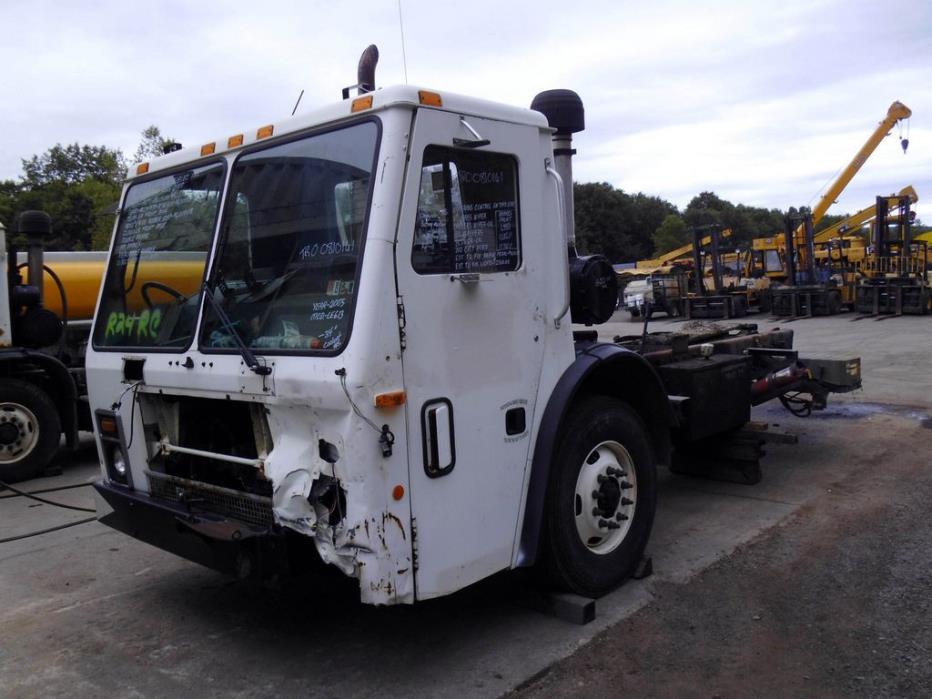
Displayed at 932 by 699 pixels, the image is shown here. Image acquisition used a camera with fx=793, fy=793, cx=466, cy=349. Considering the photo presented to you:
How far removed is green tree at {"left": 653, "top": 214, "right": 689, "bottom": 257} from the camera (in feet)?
200

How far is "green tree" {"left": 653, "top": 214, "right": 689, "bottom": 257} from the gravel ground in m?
57.4

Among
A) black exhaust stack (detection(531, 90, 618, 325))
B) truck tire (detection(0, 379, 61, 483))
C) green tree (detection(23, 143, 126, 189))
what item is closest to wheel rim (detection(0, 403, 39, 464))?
truck tire (detection(0, 379, 61, 483))

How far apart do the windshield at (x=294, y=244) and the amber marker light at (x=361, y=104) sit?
2.5 inches

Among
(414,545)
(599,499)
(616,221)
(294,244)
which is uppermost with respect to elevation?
(616,221)

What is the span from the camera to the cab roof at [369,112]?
10.6ft

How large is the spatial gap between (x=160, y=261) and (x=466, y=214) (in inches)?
70.1

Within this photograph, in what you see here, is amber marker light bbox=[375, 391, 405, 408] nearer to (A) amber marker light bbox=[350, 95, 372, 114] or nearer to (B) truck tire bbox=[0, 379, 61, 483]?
(A) amber marker light bbox=[350, 95, 372, 114]

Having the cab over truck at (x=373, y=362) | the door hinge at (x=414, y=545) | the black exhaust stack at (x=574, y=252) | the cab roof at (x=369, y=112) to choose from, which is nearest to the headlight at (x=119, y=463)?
the cab over truck at (x=373, y=362)

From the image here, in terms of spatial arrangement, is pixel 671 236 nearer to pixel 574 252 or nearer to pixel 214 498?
pixel 574 252

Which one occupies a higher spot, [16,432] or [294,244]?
[294,244]

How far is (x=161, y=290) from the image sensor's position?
407 centimetres

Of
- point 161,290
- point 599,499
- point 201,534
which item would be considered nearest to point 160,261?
point 161,290

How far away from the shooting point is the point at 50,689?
140 inches

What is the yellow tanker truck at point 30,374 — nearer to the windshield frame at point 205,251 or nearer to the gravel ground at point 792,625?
the windshield frame at point 205,251
